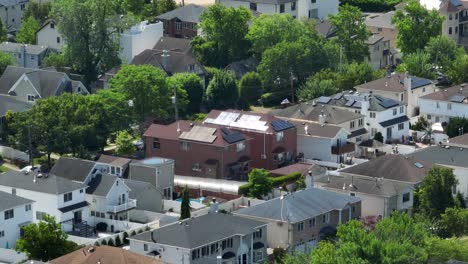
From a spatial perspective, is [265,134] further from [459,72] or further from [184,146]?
[459,72]

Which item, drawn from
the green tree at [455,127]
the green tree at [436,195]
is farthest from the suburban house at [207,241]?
the green tree at [455,127]

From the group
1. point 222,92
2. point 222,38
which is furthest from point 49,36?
point 222,92

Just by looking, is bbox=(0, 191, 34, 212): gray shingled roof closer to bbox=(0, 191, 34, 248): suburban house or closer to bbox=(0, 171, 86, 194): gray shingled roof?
bbox=(0, 191, 34, 248): suburban house

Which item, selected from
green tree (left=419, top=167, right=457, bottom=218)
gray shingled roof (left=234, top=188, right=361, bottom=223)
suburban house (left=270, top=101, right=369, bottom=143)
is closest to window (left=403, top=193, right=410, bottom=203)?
green tree (left=419, top=167, right=457, bottom=218)

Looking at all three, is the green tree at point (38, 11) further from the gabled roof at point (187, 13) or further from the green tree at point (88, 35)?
the green tree at point (88, 35)

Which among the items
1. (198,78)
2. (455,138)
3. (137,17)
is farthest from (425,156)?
(137,17)

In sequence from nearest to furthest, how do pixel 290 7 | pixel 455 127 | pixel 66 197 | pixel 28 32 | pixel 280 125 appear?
pixel 66 197
pixel 280 125
pixel 455 127
pixel 28 32
pixel 290 7
